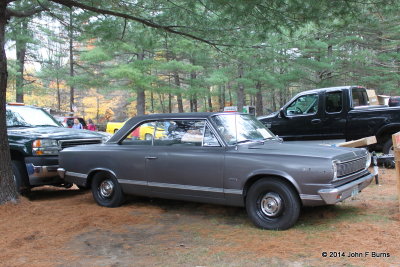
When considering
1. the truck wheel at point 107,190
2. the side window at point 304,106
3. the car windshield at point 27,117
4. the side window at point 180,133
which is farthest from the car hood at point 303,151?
the car windshield at point 27,117

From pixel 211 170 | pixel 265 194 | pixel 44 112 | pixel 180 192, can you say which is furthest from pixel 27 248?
pixel 44 112

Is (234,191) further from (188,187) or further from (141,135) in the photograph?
(141,135)

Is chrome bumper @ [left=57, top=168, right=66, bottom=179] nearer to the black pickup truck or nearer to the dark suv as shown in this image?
the dark suv

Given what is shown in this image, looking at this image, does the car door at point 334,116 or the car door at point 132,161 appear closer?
the car door at point 132,161

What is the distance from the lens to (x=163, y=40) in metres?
8.49

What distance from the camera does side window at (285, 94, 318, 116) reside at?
9469mm

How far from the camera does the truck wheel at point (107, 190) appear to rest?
6.19m

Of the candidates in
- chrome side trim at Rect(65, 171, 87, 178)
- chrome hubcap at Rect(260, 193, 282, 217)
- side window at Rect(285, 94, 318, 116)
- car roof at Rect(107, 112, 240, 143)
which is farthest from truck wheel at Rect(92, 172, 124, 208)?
side window at Rect(285, 94, 318, 116)

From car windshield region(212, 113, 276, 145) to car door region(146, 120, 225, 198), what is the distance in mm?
190

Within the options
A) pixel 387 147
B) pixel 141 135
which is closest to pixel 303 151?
pixel 141 135

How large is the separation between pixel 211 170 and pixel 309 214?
1590 millimetres

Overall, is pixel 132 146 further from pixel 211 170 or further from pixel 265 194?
pixel 265 194

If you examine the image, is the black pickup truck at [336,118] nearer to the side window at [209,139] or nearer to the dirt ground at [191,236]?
the dirt ground at [191,236]

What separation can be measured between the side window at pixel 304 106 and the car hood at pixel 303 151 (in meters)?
4.19
